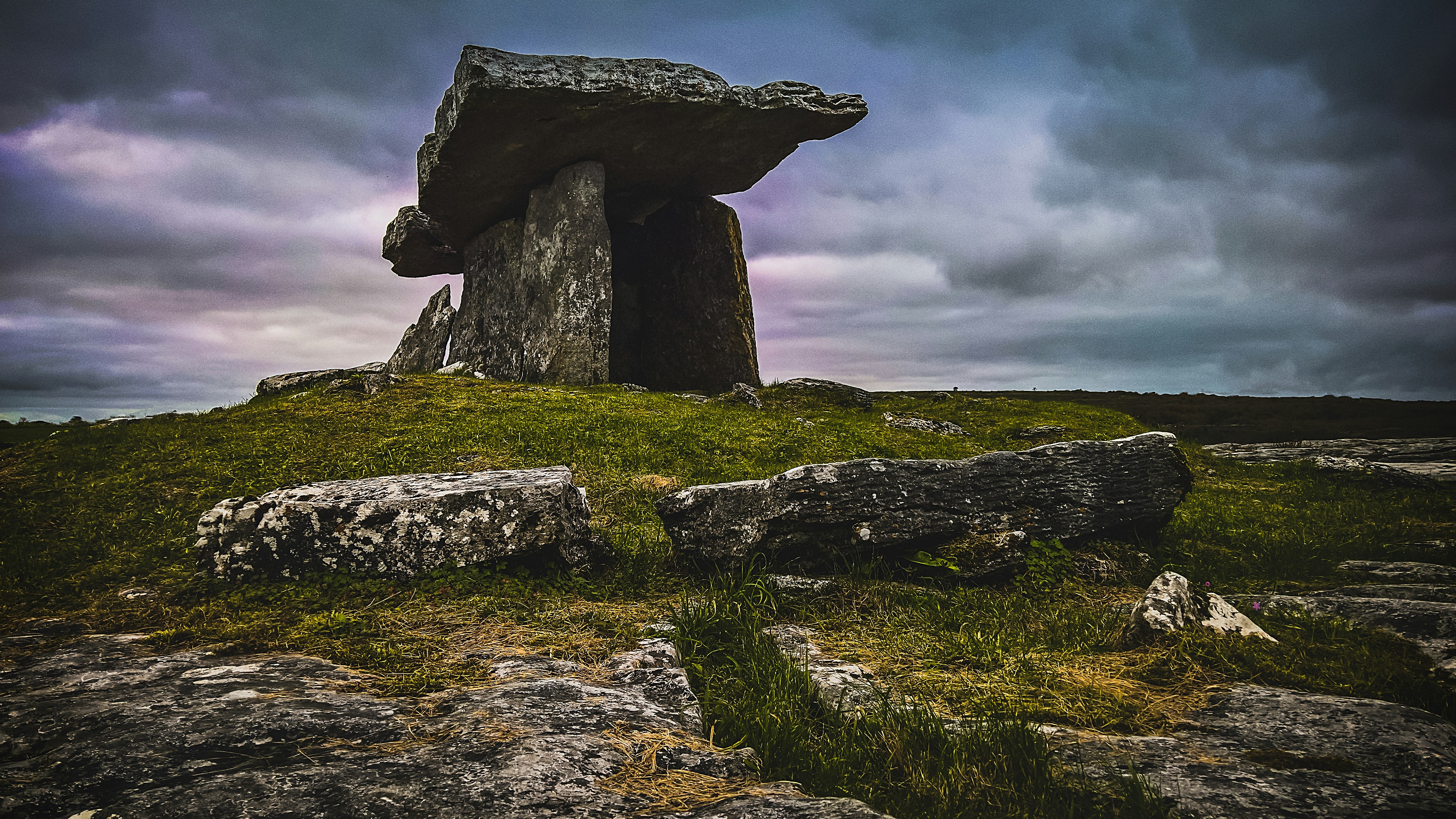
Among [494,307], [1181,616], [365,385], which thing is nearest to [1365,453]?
[1181,616]

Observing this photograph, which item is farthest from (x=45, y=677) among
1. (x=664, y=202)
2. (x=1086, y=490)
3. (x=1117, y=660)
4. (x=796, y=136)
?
(x=664, y=202)

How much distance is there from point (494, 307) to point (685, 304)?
5.67 metres

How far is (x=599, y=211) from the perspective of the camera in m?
18.0

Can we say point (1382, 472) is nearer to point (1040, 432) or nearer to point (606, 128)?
point (1040, 432)

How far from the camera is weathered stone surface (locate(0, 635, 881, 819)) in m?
2.23

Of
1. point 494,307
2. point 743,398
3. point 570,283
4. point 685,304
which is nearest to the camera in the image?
point 743,398

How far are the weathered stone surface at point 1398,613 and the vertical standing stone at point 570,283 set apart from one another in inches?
561

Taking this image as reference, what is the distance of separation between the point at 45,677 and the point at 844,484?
4.95 m

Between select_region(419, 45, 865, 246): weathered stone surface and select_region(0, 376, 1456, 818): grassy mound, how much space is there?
28.1ft

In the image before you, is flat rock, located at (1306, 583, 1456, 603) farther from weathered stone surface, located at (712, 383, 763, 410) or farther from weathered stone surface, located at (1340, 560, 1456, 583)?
weathered stone surface, located at (712, 383, 763, 410)

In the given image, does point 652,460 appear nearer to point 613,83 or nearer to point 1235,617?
point 1235,617

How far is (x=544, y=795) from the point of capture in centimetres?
235

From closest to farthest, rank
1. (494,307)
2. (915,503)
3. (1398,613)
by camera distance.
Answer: (1398,613) < (915,503) < (494,307)

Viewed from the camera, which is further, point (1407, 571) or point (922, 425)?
point (922, 425)
